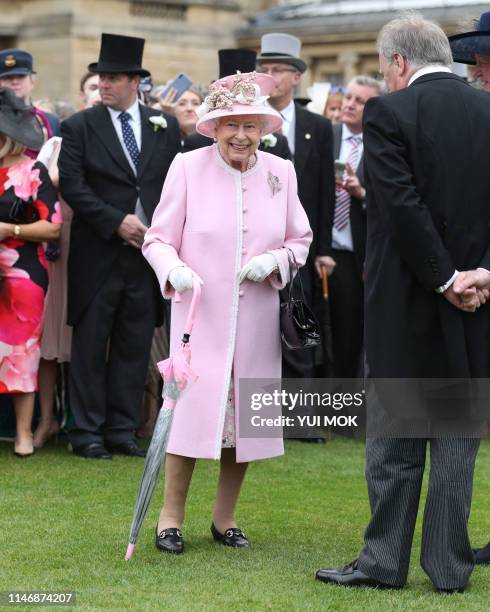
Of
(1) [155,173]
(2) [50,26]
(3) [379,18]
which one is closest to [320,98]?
(1) [155,173]

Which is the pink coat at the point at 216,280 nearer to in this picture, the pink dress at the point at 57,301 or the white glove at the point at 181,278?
the white glove at the point at 181,278

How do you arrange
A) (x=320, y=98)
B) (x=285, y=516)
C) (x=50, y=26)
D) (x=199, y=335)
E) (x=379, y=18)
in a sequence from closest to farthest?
(x=199, y=335), (x=285, y=516), (x=320, y=98), (x=379, y=18), (x=50, y=26)

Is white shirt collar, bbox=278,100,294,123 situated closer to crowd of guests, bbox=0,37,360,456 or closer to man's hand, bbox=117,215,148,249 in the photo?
crowd of guests, bbox=0,37,360,456

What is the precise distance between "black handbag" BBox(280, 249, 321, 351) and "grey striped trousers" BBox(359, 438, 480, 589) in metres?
0.82

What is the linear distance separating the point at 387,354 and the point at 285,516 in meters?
1.98

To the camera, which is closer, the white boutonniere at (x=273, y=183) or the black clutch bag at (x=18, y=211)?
the white boutonniere at (x=273, y=183)

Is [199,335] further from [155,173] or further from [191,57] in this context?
[191,57]

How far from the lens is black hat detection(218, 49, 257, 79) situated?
990 cm

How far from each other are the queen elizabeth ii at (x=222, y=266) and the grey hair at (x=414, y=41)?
86 centimetres

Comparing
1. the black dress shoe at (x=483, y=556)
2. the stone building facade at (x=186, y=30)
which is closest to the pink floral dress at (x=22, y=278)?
the black dress shoe at (x=483, y=556)

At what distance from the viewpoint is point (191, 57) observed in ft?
104

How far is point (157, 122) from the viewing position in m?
9.98

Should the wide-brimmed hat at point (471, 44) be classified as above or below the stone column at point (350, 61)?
below

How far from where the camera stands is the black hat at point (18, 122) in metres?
9.56
